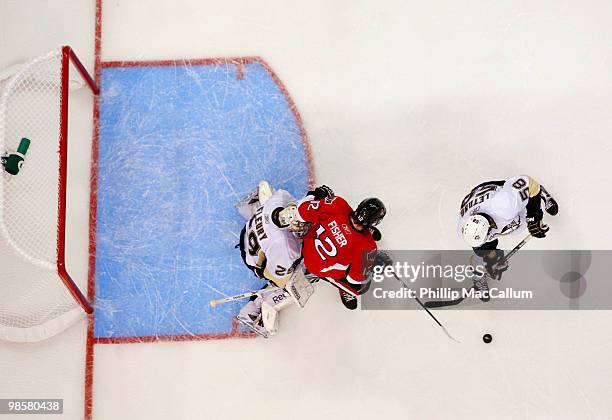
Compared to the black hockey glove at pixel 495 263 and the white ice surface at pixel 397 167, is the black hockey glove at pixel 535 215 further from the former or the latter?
the white ice surface at pixel 397 167

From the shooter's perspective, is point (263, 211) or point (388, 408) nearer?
point (263, 211)

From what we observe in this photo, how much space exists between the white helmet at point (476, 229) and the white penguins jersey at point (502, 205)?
0.31 feet

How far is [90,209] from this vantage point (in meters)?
4.42

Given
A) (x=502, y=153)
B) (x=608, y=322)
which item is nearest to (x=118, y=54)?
(x=502, y=153)

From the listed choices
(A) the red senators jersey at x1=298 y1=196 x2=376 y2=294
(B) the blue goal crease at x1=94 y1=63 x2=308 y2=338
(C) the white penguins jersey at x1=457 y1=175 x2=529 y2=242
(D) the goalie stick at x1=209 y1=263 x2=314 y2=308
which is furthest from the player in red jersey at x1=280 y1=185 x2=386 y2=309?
(B) the blue goal crease at x1=94 y1=63 x2=308 y2=338

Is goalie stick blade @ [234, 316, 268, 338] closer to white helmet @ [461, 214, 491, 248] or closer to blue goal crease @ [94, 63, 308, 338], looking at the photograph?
blue goal crease @ [94, 63, 308, 338]

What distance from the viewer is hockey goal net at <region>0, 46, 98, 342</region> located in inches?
165

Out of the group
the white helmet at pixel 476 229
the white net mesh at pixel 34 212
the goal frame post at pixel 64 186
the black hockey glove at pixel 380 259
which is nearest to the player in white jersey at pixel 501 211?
the white helmet at pixel 476 229

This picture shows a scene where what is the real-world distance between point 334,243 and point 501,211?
3.03 feet

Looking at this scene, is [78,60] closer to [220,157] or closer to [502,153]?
[220,157]

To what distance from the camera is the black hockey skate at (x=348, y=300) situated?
393cm

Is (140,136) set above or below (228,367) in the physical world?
above

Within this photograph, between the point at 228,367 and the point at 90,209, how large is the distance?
54.8 inches

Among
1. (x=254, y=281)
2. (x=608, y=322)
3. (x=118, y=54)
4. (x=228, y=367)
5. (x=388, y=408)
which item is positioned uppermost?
(x=118, y=54)
